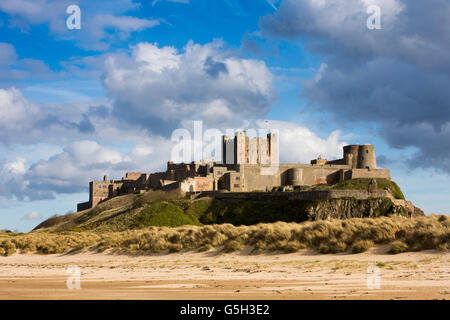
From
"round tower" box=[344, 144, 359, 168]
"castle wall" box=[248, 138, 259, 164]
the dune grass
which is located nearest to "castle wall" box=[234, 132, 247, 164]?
"castle wall" box=[248, 138, 259, 164]

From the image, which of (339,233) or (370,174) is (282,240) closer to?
(339,233)

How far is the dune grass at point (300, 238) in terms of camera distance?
20234 millimetres

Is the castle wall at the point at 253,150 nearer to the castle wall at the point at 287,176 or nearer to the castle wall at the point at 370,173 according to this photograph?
the castle wall at the point at 287,176

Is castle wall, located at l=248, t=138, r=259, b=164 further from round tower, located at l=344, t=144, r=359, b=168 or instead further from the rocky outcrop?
the rocky outcrop

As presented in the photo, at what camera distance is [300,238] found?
23469 mm

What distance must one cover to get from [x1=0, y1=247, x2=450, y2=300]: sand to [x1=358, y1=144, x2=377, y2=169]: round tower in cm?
5716

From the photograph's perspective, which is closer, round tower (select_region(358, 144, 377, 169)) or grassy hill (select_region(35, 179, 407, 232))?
grassy hill (select_region(35, 179, 407, 232))

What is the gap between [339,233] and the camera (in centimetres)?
2261

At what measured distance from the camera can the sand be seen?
13.8 metres

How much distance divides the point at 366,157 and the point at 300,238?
58255 mm

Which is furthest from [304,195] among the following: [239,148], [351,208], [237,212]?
[239,148]

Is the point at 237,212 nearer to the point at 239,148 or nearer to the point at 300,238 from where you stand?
the point at 300,238
